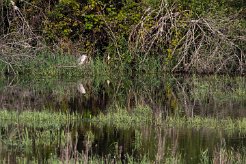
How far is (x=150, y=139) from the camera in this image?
1058 cm

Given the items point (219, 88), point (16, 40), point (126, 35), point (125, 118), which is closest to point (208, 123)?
point (125, 118)

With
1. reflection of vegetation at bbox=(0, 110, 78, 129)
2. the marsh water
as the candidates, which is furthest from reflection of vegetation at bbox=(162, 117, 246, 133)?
reflection of vegetation at bbox=(0, 110, 78, 129)

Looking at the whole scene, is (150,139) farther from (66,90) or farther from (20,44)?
(20,44)

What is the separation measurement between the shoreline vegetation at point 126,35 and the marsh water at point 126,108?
98 centimetres

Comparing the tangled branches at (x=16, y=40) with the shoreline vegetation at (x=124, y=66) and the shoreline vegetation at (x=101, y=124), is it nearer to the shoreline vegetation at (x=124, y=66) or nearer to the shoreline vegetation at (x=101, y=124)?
the shoreline vegetation at (x=124, y=66)

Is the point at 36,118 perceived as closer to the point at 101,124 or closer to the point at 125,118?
the point at 101,124

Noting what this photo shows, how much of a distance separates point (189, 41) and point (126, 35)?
273 centimetres

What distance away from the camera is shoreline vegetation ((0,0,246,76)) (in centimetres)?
2233

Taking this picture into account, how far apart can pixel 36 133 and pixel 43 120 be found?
168 centimetres

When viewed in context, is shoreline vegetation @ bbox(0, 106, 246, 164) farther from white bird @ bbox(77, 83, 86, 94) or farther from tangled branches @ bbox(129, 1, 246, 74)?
tangled branches @ bbox(129, 1, 246, 74)

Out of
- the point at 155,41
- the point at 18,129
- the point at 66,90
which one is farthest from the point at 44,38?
the point at 18,129

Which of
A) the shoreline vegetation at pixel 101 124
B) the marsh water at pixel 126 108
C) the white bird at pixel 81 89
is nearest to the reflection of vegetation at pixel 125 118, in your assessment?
the shoreline vegetation at pixel 101 124

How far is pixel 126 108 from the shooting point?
46.1 feet

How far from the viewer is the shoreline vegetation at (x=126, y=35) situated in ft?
73.3
